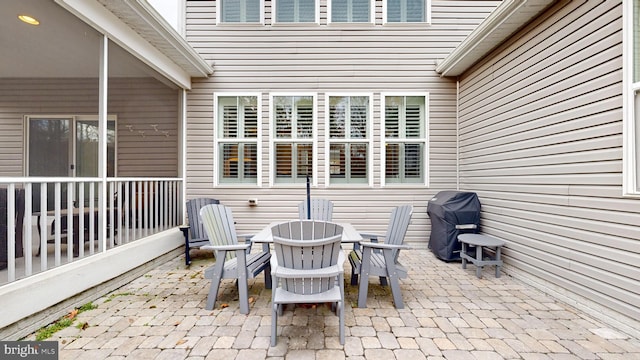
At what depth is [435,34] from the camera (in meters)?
5.31

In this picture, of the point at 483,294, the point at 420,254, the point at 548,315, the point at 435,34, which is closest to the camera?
the point at 548,315

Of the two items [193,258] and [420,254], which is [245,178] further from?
[420,254]

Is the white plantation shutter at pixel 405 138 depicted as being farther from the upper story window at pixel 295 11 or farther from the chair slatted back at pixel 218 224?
the chair slatted back at pixel 218 224

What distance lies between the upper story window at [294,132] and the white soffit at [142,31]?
161cm

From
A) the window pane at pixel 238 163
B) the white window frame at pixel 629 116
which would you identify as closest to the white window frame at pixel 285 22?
the window pane at pixel 238 163

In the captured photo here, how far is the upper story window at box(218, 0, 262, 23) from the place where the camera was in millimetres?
5359

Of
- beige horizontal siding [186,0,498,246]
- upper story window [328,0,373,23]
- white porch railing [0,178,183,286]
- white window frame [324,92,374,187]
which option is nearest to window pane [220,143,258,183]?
beige horizontal siding [186,0,498,246]

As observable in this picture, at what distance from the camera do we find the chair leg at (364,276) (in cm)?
282

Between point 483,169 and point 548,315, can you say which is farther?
point 483,169

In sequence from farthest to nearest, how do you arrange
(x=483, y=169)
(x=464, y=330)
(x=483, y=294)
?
(x=483, y=169), (x=483, y=294), (x=464, y=330)

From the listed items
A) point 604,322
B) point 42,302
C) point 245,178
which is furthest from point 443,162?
point 42,302

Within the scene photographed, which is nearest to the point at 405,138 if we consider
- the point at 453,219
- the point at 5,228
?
the point at 453,219

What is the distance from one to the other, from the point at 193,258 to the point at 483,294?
4353 mm
